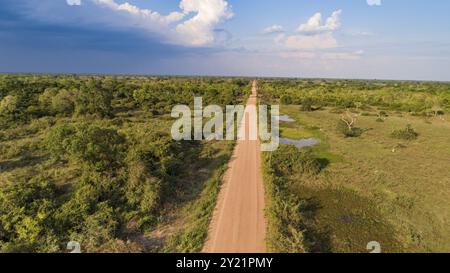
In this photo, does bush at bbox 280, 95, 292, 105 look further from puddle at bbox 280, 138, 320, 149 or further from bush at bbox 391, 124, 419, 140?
puddle at bbox 280, 138, 320, 149

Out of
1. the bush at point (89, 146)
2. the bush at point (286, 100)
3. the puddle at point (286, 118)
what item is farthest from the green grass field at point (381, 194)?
the bush at point (286, 100)

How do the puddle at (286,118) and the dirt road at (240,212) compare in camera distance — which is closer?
the dirt road at (240,212)

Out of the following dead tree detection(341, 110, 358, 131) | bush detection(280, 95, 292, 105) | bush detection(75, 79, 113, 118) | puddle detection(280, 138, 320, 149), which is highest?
bush detection(280, 95, 292, 105)

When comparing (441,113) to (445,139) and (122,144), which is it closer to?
(445,139)

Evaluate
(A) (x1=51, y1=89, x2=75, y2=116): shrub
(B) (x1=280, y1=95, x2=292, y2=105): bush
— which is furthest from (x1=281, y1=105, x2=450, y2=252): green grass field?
(A) (x1=51, y1=89, x2=75, y2=116): shrub

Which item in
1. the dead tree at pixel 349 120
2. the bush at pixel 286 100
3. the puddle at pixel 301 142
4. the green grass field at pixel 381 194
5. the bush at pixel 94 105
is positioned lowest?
the green grass field at pixel 381 194

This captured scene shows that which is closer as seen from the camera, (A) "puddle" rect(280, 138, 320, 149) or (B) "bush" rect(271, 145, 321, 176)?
(B) "bush" rect(271, 145, 321, 176)

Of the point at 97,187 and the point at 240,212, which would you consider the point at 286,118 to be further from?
the point at 97,187

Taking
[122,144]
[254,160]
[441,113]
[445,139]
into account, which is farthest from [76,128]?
[441,113]

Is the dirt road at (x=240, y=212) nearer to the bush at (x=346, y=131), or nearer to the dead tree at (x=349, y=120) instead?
the bush at (x=346, y=131)
